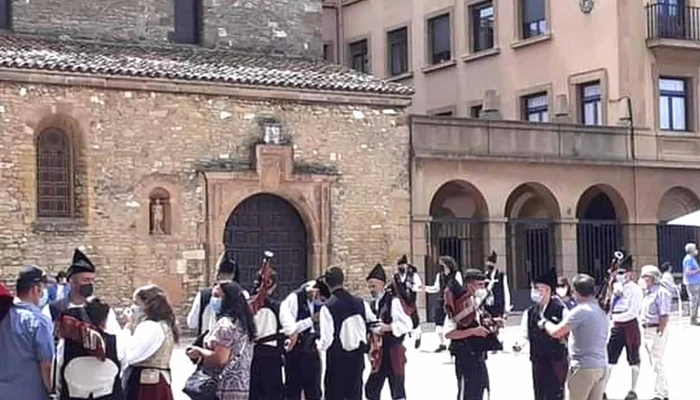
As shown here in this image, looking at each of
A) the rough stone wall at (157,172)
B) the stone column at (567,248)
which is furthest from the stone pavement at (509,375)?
the stone column at (567,248)

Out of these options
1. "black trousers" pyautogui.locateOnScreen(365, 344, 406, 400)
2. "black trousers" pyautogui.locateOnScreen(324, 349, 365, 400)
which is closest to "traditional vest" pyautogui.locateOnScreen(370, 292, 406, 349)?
"black trousers" pyautogui.locateOnScreen(365, 344, 406, 400)

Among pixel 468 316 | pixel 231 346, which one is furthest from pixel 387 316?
pixel 231 346

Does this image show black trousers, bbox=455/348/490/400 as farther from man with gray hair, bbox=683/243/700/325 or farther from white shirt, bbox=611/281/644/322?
man with gray hair, bbox=683/243/700/325

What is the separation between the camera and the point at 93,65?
2753 centimetres

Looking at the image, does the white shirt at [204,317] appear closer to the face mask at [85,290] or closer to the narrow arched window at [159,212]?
the face mask at [85,290]

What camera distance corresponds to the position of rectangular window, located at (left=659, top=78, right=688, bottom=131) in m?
36.9

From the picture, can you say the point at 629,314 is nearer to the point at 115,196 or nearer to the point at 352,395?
the point at 352,395

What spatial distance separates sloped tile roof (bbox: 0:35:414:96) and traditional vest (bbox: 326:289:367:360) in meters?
13.6

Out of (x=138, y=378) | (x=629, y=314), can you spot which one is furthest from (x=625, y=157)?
(x=138, y=378)

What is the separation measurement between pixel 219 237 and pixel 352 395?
1407 cm

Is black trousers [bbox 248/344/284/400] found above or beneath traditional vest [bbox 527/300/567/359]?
beneath

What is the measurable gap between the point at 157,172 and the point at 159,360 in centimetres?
1730

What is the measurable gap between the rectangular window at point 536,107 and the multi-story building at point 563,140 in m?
0.04

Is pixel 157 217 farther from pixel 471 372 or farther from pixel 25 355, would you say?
pixel 25 355
